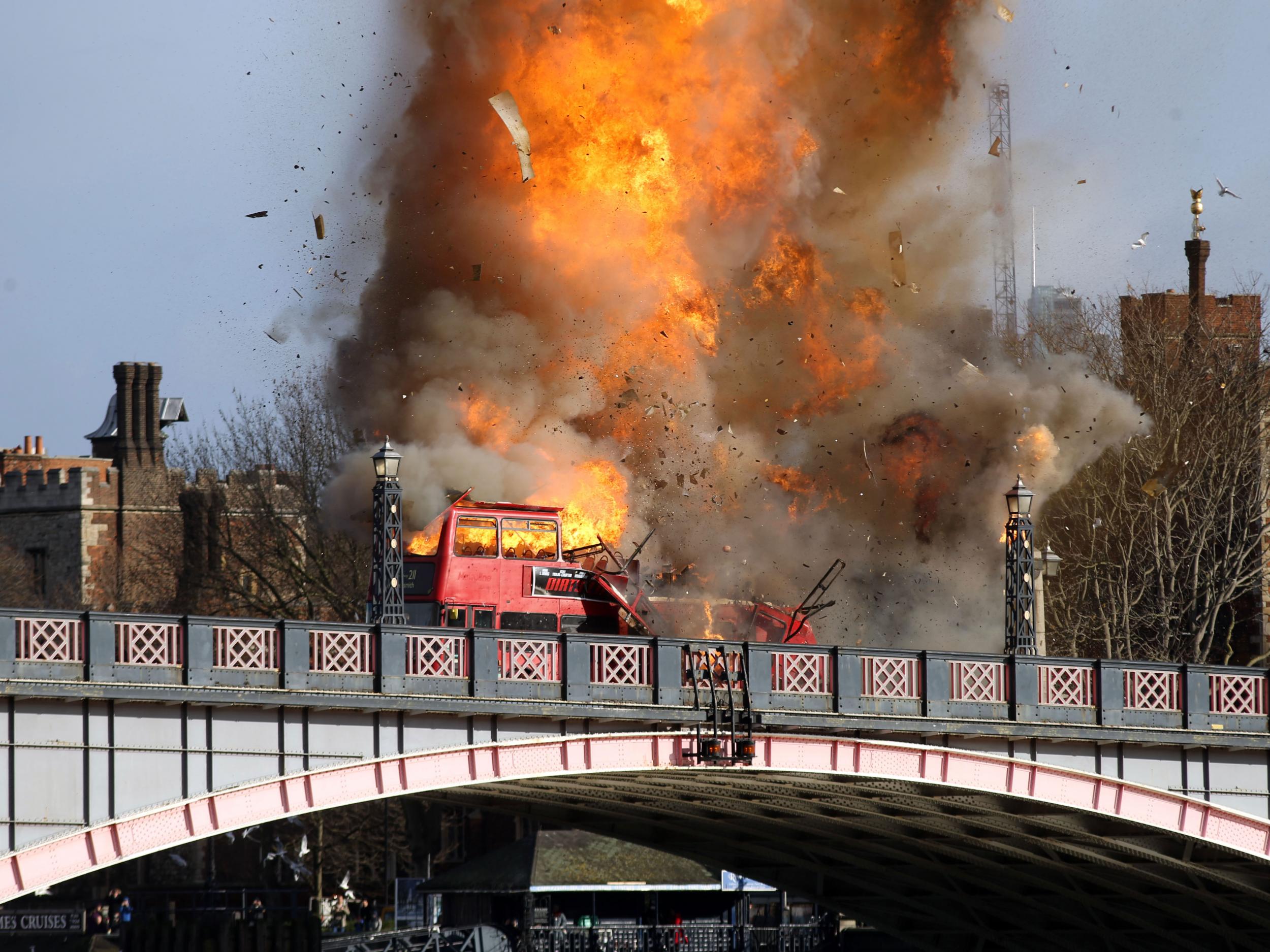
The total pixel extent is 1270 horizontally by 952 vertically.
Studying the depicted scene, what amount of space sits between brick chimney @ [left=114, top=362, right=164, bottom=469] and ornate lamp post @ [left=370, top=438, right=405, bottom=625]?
5143cm

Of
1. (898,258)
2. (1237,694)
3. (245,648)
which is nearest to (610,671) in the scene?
(245,648)

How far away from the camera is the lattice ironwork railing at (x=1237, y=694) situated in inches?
1469

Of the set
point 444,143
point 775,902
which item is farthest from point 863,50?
point 775,902

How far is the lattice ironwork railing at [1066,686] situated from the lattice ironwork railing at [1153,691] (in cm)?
75

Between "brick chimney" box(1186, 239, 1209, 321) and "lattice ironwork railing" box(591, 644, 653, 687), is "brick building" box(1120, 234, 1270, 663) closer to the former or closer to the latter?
"brick chimney" box(1186, 239, 1209, 321)

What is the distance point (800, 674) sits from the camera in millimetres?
33656

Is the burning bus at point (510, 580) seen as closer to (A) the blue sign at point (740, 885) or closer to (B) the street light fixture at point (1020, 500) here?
(B) the street light fixture at point (1020, 500)

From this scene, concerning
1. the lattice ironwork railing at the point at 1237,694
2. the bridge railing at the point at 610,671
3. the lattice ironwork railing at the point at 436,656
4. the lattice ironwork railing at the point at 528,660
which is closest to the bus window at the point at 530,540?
the bridge railing at the point at 610,671

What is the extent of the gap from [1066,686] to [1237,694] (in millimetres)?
3790

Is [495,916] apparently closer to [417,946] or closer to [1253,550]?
[417,946]

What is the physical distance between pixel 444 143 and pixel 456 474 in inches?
389

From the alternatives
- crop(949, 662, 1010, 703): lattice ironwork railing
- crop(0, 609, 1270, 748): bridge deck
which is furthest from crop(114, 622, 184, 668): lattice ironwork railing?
crop(949, 662, 1010, 703): lattice ironwork railing

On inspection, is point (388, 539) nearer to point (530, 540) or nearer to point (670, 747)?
point (670, 747)

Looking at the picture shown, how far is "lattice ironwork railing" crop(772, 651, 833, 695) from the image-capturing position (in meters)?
33.6
